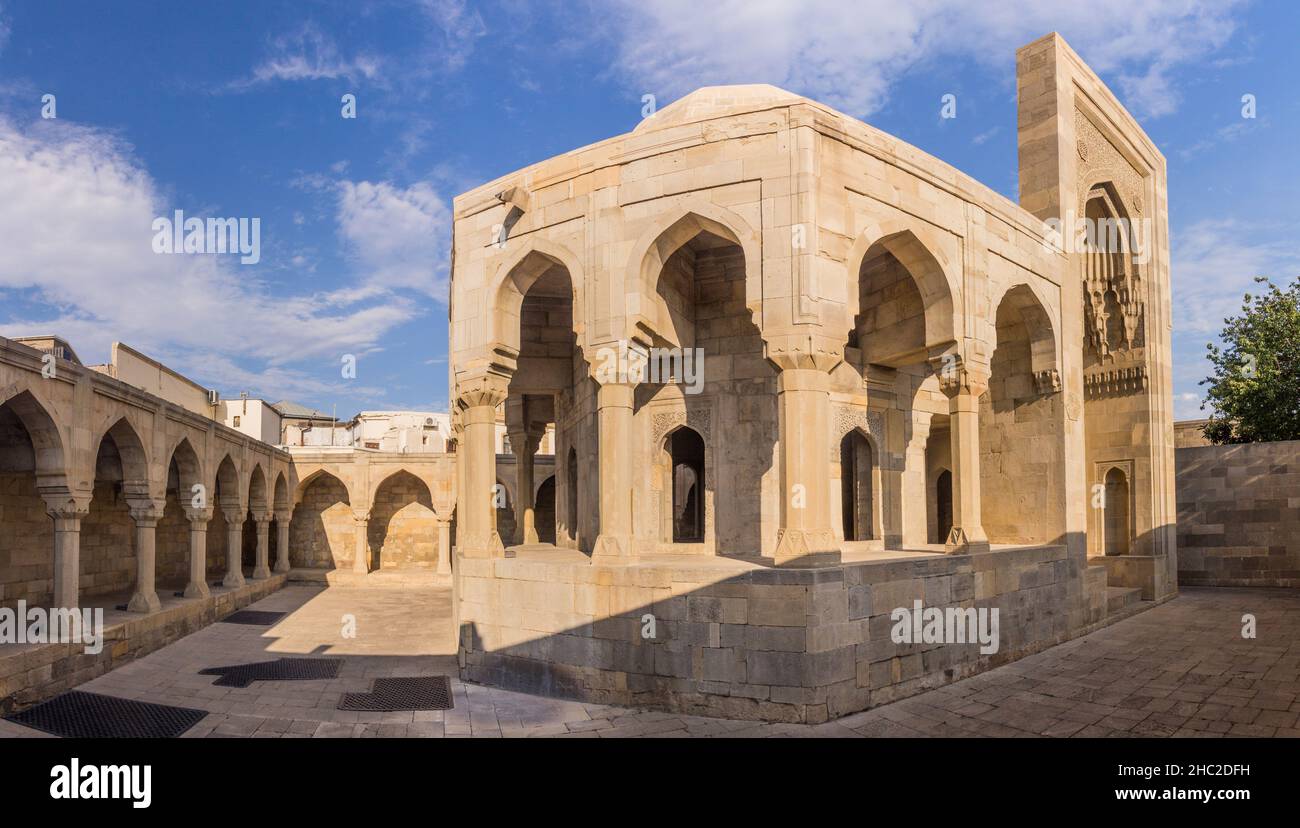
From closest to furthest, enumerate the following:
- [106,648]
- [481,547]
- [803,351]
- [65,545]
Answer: [803,351] → [481,547] → [65,545] → [106,648]

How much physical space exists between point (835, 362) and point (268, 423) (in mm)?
34387

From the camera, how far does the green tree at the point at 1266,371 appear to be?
2116 cm

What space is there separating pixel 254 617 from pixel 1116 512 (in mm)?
18559

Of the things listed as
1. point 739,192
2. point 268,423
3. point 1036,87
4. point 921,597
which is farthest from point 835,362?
point 268,423

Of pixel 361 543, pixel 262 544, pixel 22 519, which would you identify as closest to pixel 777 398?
pixel 22 519

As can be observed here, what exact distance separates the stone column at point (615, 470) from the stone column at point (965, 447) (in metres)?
4.27

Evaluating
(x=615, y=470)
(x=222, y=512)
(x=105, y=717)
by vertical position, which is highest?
(x=615, y=470)

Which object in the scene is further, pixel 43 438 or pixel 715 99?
pixel 715 99

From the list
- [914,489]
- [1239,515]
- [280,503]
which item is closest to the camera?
[914,489]

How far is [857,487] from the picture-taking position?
12086 mm

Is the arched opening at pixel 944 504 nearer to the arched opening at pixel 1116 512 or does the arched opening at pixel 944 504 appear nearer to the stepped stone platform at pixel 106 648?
the arched opening at pixel 1116 512

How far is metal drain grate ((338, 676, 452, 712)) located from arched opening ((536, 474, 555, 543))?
1324 centimetres

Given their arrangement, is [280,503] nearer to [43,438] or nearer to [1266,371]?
[43,438]
